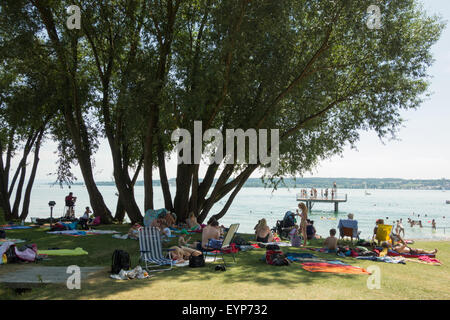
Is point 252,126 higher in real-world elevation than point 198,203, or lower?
higher

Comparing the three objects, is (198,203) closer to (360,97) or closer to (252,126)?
(252,126)

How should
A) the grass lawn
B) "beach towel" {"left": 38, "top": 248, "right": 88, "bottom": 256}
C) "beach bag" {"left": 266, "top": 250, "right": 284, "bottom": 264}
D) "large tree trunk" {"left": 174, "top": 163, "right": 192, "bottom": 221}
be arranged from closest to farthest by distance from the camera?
the grass lawn < "beach bag" {"left": 266, "top": 250, "right": 284, "bottom": 264} < "beach towel" {"left": 38, "top": 248, "right": 88, "bottom": 256} < "large tree trunk" {"left": 174, "top": 163, "right": 192, "bottom": 221}

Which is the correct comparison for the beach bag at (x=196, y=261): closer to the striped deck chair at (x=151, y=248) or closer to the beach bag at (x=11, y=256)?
the striped deck chair at (x=151, y=248)

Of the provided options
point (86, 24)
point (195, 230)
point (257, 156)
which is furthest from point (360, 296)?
point (86, 24)

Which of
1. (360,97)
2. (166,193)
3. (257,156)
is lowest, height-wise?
(166,193)

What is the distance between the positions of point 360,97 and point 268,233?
7.46 m

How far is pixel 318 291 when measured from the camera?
686cm

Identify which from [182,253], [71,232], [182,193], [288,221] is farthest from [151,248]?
[182,193]

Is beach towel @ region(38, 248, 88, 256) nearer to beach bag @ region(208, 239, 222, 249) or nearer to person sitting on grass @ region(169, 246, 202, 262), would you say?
person sitting on grass @ region(169, 246, 202, 262)

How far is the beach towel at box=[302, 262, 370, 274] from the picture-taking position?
8961 millimetres

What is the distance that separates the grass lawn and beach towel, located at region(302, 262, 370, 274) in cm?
29

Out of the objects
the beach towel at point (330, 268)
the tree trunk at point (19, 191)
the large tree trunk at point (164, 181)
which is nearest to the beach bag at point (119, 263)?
the beach towel at point (330, 268)

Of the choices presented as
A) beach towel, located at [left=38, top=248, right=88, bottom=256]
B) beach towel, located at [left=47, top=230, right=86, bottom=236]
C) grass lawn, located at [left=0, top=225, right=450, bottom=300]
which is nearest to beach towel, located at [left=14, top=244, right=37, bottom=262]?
grass lawn, located at [left=0, top=225, right=450, bottom=300]

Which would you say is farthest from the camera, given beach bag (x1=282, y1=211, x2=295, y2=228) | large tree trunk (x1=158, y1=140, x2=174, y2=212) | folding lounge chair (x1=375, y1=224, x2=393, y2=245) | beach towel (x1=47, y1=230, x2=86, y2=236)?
large tree trunk (x1=158, y1=140, x2=174, y2=212)
